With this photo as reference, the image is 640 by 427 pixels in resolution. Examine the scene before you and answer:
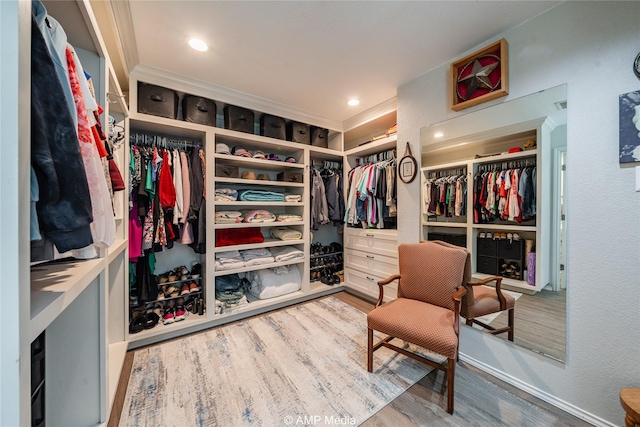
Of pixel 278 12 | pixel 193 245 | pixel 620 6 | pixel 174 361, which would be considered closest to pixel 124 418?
pixel 174 361

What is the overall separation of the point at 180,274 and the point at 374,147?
2.48 metres

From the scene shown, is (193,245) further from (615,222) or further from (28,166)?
(615,222)

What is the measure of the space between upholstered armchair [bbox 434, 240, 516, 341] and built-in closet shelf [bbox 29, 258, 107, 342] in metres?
1.97

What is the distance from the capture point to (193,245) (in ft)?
7.58

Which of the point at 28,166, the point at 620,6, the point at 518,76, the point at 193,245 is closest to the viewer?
the point at 28,166

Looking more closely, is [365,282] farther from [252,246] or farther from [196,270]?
[196,270]

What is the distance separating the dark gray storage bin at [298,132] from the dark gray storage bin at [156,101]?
3.92 feet

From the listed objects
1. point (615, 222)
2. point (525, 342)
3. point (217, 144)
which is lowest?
point (525, 342)

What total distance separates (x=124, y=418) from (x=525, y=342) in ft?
7.91

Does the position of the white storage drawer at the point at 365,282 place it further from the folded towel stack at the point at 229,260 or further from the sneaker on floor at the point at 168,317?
the sneaker on floor at the point at 168,317

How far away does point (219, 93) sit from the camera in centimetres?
231

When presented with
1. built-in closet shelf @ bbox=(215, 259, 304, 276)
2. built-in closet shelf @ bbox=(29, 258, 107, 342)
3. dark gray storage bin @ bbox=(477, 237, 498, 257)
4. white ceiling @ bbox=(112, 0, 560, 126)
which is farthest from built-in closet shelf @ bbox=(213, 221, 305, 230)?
dark gray storage bin @ bbox=(477, 237, 498, 257)

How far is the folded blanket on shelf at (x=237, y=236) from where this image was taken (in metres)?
2.39

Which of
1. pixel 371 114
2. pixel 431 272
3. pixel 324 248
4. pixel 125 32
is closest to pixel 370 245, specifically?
pixel 324 248
